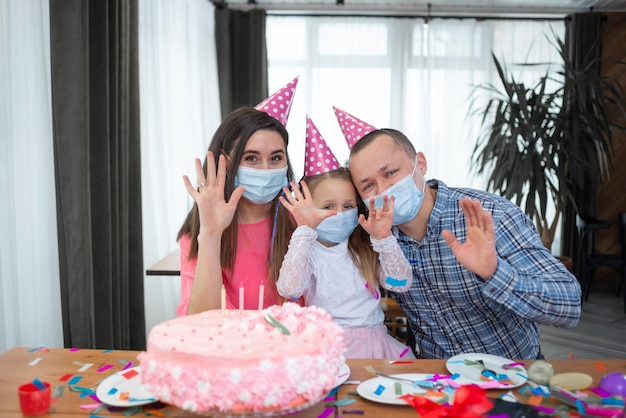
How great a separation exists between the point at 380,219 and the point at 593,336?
366cm

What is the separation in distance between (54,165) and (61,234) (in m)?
0.35

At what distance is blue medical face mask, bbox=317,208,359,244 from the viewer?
194cm

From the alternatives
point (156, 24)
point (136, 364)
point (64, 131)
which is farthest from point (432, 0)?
point (136, 364)

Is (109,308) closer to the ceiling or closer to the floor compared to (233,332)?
closer to the floor

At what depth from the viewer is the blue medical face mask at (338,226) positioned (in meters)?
1.94

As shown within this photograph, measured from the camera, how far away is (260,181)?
6.00 ft

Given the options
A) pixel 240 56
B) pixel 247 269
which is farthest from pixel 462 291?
pixel 240 56

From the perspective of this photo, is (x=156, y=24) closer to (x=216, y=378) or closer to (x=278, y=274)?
(x=278, y=274)

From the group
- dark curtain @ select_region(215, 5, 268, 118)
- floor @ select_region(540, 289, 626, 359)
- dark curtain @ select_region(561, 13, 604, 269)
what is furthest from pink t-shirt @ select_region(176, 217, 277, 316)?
dark curtain @ select_region(561, 13, 604, 269)

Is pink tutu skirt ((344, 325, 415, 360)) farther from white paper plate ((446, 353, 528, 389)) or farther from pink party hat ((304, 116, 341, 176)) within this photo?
pink party hat ((304, 116, 341, 176))

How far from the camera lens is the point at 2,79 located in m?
2.45

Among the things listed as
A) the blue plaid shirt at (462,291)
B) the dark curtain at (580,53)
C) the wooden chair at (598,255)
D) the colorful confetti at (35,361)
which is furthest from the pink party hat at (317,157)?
the dark curtain at (580,53)

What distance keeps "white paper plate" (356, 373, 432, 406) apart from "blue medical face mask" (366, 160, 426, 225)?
0.62 m

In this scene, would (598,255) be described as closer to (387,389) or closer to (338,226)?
(338,226)
